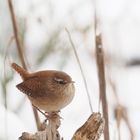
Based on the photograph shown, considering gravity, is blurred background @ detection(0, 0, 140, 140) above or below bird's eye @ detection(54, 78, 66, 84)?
above

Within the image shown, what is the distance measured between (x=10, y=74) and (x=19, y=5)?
34.7 inches

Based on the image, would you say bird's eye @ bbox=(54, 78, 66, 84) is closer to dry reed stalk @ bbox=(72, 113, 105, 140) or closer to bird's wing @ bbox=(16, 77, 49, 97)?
bird's wing @ bbox=(16, 77, 49, 97)

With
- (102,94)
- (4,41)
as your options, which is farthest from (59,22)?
(102,94)

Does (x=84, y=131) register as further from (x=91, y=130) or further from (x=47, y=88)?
(x=47, y=88)

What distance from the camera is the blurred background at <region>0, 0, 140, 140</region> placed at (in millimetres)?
3197

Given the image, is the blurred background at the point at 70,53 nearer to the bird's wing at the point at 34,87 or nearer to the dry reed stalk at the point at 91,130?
the bird's wing at the point at 34,87

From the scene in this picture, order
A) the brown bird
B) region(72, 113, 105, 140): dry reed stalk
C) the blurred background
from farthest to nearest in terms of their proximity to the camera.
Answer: the blurred background < the brown bird < region(72, 113, 105, 140): dry reed stalk

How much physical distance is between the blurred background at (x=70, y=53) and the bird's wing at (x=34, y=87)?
2.70 ft

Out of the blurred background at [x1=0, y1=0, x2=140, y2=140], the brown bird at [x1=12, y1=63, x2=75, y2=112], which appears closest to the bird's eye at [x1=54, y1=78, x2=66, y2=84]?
the brown bird at [x1=12, y1=63, x2=75, y2=112]

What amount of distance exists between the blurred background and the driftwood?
3.18 feet

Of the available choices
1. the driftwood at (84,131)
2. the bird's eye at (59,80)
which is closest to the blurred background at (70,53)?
the bird's eye at (59,80)

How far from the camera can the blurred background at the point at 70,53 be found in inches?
126

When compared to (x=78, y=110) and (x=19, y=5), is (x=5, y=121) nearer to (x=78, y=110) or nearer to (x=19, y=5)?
(x=78, y=110)

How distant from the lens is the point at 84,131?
72.7 inches
